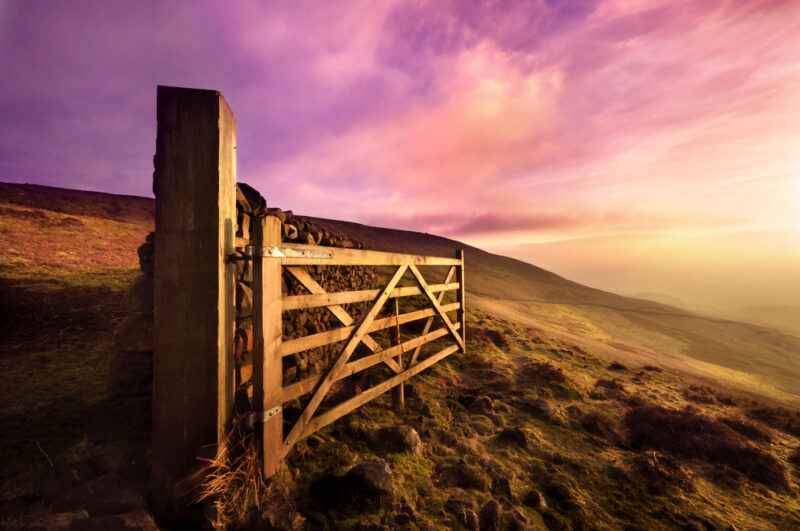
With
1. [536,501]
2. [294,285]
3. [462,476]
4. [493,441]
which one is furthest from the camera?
[294,285]

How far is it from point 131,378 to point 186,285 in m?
1.88

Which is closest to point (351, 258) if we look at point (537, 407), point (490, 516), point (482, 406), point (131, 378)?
point (131, 378)

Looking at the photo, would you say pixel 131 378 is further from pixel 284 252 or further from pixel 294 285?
pixel 284 252

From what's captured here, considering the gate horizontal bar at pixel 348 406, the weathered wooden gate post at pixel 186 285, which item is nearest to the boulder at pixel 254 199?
the weathered wooden gate post at pixel 186 285

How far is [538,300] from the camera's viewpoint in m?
35.5

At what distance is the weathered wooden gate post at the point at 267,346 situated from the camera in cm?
274

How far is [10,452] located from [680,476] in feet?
25.8

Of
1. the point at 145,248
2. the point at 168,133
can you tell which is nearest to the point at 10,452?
A: the point at 145,248

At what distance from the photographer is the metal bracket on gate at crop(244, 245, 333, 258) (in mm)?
2760

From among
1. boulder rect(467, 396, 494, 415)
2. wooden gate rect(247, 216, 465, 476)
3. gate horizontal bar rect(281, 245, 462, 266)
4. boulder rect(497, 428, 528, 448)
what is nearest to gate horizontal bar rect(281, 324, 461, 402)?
wooden gate rect(247, 216, 465, 476)

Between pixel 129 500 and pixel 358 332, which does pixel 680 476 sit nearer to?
pixel 358 332

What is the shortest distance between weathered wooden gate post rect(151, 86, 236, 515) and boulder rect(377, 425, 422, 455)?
2139 millimetres

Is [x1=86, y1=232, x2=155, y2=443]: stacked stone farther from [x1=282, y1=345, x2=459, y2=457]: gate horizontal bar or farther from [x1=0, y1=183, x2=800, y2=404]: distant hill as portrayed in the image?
[x1=0, y1=183, x2=800, y2=404]: distant hill

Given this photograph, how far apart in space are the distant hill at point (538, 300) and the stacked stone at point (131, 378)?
14131mm
